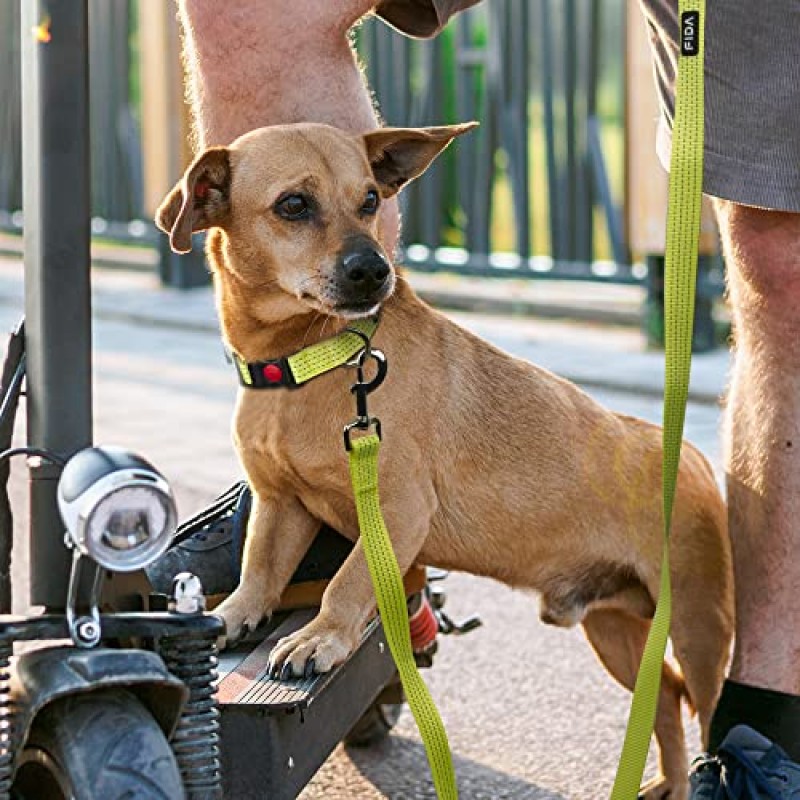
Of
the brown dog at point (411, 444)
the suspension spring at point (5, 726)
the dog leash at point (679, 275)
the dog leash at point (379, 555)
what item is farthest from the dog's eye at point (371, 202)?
the suspension spring at point (5, 726)

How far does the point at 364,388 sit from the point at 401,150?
46 cm

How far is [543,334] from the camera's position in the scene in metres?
6.59

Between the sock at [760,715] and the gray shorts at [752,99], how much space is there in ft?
1.99

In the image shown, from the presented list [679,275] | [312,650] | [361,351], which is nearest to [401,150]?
[361,351]

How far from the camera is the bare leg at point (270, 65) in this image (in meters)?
2.17

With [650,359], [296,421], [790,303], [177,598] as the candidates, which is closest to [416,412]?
[296,421]

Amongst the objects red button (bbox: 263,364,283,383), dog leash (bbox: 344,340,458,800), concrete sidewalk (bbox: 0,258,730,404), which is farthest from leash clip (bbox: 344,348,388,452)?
concrete sidewalk (bbox: 0,258,730,404)

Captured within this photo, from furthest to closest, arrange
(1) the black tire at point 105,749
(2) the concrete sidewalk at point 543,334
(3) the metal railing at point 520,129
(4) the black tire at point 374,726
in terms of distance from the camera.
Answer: (3) the metal railing at point 520,129 < (2) the concrete sidewalk at point 543,334 < (4) the black tire at point 374,726 < (1) the black tire at point 105,749

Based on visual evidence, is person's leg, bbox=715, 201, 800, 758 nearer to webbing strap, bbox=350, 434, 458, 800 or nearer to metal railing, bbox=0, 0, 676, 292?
webbing strap, bbox=350, 434, 458, 800

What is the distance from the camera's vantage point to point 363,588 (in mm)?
2115

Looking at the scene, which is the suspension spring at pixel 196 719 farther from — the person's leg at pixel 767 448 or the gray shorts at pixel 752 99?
the gray shorts at pixel 752 99

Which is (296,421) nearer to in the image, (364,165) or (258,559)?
(258,559)

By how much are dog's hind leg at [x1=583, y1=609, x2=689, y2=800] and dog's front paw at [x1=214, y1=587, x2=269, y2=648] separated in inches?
20.8

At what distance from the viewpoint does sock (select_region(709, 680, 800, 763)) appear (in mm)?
2094
